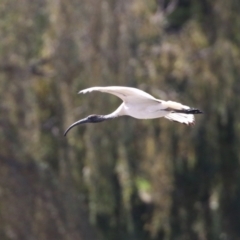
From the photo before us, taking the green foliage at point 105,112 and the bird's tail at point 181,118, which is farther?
the green foliage at point 105,112

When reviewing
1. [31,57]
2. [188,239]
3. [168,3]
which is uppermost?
[168,3]

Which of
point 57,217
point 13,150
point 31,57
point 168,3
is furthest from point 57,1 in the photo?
point 168,3

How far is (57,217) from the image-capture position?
39.7 ft

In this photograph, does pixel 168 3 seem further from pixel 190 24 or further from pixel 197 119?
pixel 197 119

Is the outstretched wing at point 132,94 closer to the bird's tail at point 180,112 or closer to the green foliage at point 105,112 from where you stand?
the bird's tail at point 180,112

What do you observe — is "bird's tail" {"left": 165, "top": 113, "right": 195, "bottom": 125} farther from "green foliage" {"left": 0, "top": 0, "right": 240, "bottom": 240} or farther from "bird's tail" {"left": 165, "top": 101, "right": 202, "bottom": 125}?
"green foliage" {"left": 0, "top": 0, "right": 240, "bottom": 240}

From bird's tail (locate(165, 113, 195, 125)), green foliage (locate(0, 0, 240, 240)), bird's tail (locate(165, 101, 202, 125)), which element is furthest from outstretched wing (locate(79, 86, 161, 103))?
green foliage (locate(0, 0, 240, 240))

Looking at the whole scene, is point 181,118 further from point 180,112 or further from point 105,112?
point 105,112

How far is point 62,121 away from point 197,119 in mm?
1516

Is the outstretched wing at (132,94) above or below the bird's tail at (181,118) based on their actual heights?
above

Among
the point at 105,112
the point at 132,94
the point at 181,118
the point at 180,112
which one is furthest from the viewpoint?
the point at 105,112

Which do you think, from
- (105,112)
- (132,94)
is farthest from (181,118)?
(105,112)

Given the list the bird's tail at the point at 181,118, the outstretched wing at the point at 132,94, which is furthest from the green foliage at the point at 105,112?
the outstretched wing at the point at 132,94

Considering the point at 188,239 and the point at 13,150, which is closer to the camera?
the point at 13,150
